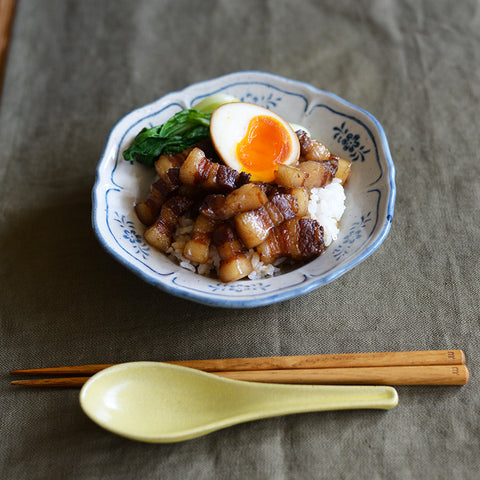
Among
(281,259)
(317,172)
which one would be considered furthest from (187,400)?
(317,172)

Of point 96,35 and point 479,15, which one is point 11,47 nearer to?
point 96,35

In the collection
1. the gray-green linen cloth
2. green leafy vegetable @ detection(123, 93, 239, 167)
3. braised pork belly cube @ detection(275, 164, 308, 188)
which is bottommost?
the gray-green linen cloth

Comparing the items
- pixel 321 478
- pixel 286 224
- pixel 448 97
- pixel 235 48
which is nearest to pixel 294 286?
pixel 286 224

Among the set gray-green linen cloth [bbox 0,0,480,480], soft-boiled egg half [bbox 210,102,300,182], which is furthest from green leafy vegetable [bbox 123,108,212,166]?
gray-green linen cloth [bbox 0,0,480,480]

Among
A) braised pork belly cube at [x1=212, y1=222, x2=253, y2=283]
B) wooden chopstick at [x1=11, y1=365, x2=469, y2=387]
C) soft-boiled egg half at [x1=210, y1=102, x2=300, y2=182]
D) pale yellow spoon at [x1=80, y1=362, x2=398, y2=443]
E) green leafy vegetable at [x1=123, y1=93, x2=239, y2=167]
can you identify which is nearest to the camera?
pale yellow spoon at [x1=80, y1=362, x2=398, y2=443]

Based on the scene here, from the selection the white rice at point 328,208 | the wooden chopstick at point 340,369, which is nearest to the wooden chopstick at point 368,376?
the wooden chopstick at point 340,369

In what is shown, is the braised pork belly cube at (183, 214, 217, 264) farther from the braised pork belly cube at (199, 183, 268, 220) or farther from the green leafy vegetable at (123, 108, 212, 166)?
the green leafy vegetable at (123, 108, 212, 166)
